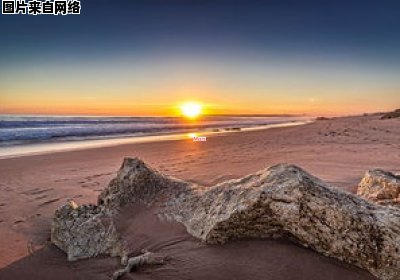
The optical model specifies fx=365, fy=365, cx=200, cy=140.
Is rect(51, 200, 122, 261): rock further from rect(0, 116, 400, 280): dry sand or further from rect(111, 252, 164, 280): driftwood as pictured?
rect(111, 252, 164, 280): driftwood

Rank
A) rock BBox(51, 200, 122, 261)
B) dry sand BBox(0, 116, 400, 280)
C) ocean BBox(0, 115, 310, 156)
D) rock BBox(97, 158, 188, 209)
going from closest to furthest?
dry sand BBox(0, 116, 400, 280), rock BBox(51, 200, 122, 261), rock BBox(97, 158, 188, 209), ocean BBox(0, 115, 310, 156)

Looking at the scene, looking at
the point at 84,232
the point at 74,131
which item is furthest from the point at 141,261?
the point at 74,131

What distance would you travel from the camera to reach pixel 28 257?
4.34 meters

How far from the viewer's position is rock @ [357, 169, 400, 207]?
4.93 metres

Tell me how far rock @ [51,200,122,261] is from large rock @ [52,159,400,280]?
0.29 feet

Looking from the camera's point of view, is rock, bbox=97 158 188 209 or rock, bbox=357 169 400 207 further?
rock, bbox=357 169 400 207

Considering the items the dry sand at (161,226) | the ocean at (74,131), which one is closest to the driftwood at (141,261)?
the dry sand at (161,226)

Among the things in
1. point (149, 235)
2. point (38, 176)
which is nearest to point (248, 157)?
point (38, 176)

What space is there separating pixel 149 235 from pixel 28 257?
156 centimetres

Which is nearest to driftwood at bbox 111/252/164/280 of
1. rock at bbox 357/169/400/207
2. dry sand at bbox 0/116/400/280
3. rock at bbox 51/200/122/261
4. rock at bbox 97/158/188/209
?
dry sand at bbox 0/116/400/280

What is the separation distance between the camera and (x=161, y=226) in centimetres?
411

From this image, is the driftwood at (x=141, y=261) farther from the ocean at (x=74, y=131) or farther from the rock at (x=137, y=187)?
the ocean at (x=74, y=131)

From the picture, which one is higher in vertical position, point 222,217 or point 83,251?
point 222,217

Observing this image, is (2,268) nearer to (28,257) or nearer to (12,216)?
(28,257)
